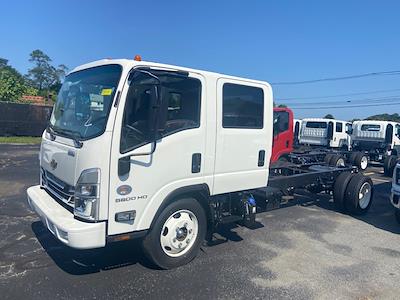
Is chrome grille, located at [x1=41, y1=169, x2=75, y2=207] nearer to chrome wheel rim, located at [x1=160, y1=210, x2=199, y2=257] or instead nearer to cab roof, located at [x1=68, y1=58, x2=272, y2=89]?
chrome wheel rim, located at [x1=160, y1=210, x2=199, y2=257]

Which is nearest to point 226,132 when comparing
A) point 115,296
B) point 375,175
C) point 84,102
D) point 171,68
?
point 171,68

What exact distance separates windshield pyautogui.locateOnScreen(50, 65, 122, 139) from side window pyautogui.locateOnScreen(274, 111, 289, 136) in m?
7.84

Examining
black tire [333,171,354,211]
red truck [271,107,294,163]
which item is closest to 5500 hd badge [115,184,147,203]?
black tire [333,171,354,211]

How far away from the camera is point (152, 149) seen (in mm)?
4070

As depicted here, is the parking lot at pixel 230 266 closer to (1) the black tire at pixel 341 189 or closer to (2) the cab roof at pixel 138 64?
(1) the black tire at pixel 341 189

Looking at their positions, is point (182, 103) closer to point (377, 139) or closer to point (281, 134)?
point (281, 134)

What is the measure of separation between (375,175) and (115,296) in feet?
47.2

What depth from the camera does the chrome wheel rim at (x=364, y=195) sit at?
786 centimetres

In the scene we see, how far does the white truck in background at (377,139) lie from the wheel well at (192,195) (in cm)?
1573

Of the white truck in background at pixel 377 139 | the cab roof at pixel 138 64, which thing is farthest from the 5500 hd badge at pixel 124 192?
the white truck in background at pixel 377 139

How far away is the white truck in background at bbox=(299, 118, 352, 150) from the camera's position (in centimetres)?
2159

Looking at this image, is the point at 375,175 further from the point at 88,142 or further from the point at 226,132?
the point at 88,142

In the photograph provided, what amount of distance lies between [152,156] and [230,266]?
1909mm

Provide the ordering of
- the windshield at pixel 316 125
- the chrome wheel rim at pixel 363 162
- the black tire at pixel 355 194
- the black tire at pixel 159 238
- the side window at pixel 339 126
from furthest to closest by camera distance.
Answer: the windshield at pixel 316 125 < the side window at pixel 339 126 < the chrome wheel rim at pixel 363 162 < the black tire at pixel 355 194 < the black tire at pixel 159 238
